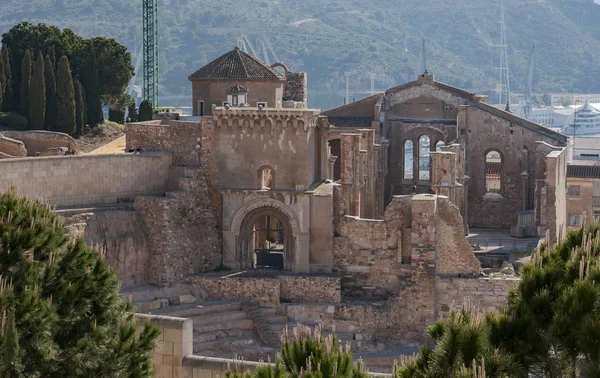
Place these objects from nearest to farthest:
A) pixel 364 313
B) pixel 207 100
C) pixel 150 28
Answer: pixel 364 313
pixel 207 100
pixel 150 28

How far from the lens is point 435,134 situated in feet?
235

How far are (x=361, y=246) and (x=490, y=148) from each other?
63.2ft

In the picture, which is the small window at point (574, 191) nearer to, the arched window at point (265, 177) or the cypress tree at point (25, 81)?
the arched window at point (265, 177)

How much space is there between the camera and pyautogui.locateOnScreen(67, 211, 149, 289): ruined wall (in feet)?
160

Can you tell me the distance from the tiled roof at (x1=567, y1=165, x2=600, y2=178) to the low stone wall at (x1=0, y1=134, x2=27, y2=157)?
33983mm

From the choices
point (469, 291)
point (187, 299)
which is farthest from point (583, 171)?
Result: point (187, 299)

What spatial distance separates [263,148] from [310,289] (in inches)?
218

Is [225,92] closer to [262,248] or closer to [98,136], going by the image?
[262,248]

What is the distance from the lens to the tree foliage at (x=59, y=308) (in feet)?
89.3

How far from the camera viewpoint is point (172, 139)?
2119 inches

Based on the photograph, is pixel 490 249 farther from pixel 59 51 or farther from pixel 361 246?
pixel 59 51

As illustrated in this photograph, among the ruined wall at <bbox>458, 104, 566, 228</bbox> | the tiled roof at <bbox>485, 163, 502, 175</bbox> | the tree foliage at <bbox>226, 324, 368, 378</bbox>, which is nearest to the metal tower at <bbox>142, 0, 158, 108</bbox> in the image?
the tiled roof at <bbox>485, 163, 502, 175</bbox>

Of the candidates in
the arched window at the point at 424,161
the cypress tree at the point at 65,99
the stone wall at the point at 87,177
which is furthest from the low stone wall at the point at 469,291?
the arched window at the point at 424,161

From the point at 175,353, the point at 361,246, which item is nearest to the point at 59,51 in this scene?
the point at 361,246
